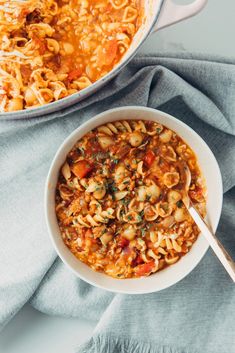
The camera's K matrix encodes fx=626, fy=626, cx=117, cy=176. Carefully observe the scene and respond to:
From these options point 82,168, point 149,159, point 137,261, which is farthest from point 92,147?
point 137,261

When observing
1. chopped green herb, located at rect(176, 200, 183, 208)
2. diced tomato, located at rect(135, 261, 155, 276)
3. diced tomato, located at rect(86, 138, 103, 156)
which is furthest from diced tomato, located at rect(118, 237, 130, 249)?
diced tomato, located at rect(86, 138, 103, 156)

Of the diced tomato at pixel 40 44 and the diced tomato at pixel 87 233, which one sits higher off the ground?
the diced tomato at pixel 40 44

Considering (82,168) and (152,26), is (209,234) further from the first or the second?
(152,26)

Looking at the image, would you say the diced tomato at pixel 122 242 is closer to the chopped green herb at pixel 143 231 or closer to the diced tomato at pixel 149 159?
the chopped green herb at pixel 143 231

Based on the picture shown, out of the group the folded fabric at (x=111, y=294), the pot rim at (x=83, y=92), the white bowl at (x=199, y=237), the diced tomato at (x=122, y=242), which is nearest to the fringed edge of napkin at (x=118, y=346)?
the folded fabric at (x=111, y=294)

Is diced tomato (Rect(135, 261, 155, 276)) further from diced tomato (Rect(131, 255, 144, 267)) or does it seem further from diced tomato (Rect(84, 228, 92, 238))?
diced tomato (Rect(84, 228, 92, 238))

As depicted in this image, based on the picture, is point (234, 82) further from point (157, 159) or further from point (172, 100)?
point (157, 159)

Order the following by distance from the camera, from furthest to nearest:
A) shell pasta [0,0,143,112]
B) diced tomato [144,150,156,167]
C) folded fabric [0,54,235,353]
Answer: folded fabric [0,54,235,353] < diced tomato [144,150,156,167] < shell pasta [0,0,143,112]
